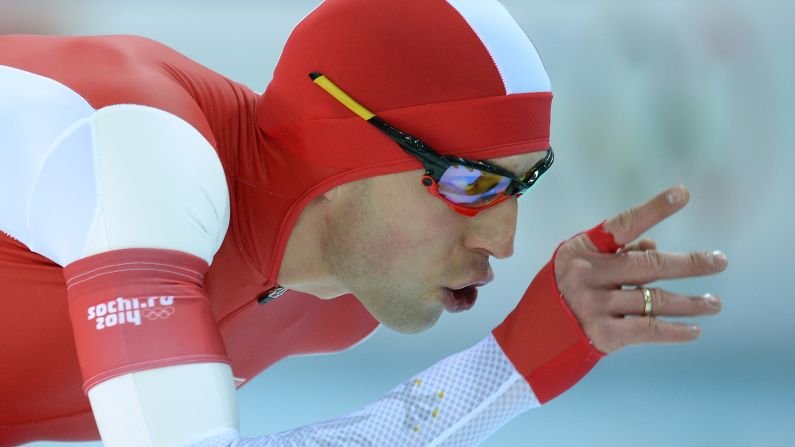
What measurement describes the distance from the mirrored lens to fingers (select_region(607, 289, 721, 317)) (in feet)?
1.35

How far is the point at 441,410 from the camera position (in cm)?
165

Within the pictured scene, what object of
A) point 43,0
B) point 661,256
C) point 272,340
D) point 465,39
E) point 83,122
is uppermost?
point 43,0

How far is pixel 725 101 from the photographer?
14.0 ft

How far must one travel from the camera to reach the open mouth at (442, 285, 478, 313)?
2102 mm

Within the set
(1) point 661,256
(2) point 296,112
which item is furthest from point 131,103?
(1) point 661,256

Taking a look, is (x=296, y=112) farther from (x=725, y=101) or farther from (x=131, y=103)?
(x=725, y=101)

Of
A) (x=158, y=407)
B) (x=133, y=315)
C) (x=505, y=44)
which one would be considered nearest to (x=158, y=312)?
(x=133, y=315)

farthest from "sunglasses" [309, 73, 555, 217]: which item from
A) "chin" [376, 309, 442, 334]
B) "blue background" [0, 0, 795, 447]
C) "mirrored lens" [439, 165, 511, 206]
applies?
"blue background" [0, 0, 795, 447]

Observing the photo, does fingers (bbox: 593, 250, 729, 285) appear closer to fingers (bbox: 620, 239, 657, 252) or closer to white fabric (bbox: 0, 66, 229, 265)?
fingers (bbox: 620, 239, 657, 252)

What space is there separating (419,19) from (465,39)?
0.10 m

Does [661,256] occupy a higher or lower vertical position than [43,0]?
lower

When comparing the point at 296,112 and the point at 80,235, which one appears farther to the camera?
the point at 296,112

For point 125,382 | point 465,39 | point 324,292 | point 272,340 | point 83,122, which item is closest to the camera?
point 125,382

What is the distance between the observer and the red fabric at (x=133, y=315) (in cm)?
148
